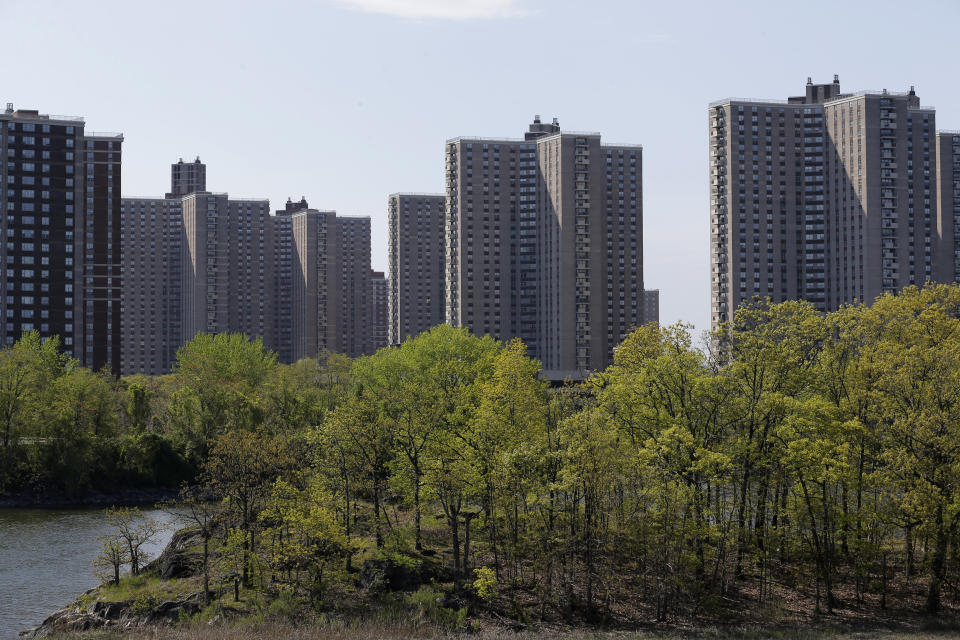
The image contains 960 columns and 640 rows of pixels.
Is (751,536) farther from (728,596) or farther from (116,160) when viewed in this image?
(116,160)

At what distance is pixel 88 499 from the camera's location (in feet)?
312

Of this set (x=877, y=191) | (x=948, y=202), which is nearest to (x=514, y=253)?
(x=877, y=191)

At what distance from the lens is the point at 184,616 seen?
4453cm

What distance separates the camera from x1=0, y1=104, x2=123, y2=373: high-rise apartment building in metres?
156

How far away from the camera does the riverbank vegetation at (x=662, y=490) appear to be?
43.1 meters

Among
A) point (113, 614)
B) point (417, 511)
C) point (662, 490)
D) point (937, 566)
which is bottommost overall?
point (113, 614)

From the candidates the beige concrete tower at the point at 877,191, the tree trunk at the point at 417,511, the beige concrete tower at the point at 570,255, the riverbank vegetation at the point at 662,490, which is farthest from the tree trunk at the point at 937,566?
the beige concrete tower at the point at 877,191

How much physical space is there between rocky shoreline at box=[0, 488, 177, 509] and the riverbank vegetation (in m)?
46.7

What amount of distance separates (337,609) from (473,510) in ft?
30.9

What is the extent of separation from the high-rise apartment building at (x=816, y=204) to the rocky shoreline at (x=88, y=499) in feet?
394

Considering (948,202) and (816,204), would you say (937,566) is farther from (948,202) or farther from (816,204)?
(948,202)

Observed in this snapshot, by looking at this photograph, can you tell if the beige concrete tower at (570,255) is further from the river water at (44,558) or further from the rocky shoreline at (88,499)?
the river water at (44,558)

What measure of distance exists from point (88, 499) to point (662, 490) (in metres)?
72.6

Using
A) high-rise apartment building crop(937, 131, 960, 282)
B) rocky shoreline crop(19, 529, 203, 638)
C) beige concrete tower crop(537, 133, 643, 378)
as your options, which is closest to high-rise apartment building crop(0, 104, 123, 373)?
beige concrete tower crop(537, 133, 643, 378)
